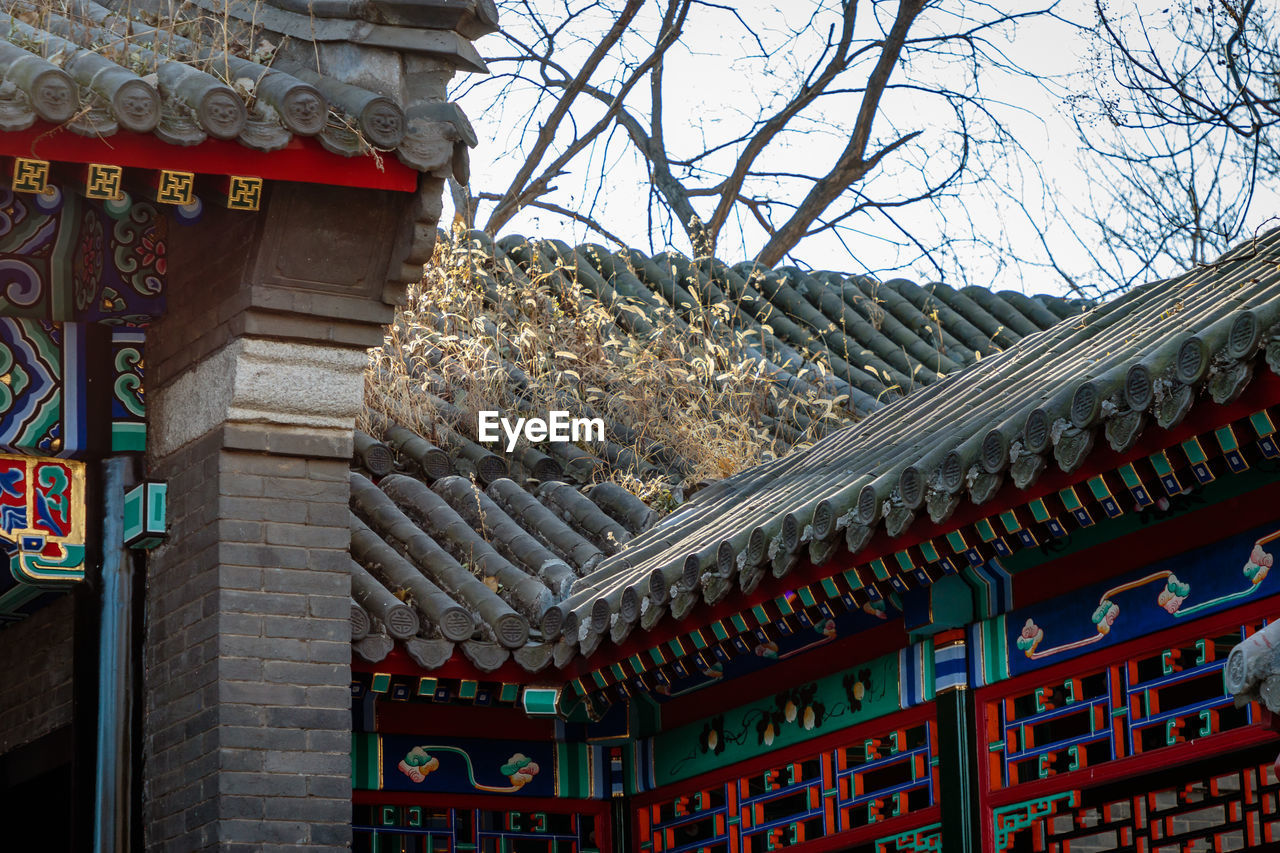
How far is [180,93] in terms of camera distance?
602cm

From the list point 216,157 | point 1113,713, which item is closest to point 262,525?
point 216,157

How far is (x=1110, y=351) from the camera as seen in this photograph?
725 cm

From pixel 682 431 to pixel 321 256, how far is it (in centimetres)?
408

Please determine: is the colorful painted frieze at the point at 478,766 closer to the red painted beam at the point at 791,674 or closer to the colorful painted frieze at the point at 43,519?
the red painted beam at the point at 791,674

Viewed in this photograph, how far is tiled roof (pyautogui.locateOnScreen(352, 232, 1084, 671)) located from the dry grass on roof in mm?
30

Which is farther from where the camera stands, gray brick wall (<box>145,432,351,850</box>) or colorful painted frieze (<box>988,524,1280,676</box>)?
gray brick wall (<box>145,432,351,850</box>)

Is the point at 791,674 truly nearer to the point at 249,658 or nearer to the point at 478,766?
the point at 478,766

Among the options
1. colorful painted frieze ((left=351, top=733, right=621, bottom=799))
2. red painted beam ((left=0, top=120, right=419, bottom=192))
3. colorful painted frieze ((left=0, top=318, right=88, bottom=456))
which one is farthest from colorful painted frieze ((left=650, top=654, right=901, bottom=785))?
colorful painted frieze ((left=0, top=318, right=88, bottom=456))

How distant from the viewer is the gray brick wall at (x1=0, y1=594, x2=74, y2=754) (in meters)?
7.43

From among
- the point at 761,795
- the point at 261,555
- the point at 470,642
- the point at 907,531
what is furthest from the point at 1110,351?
the point at 261,555

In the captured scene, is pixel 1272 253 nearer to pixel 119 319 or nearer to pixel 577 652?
pixel 577 652

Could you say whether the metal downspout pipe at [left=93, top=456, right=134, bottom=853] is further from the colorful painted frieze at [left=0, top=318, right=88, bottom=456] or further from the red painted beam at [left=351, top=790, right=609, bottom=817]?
the red painted beam at [left=351, top=790, right=609, bottom=817]

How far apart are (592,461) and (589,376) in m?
1.56

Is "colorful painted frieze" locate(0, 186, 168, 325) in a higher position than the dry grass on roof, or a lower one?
lower
